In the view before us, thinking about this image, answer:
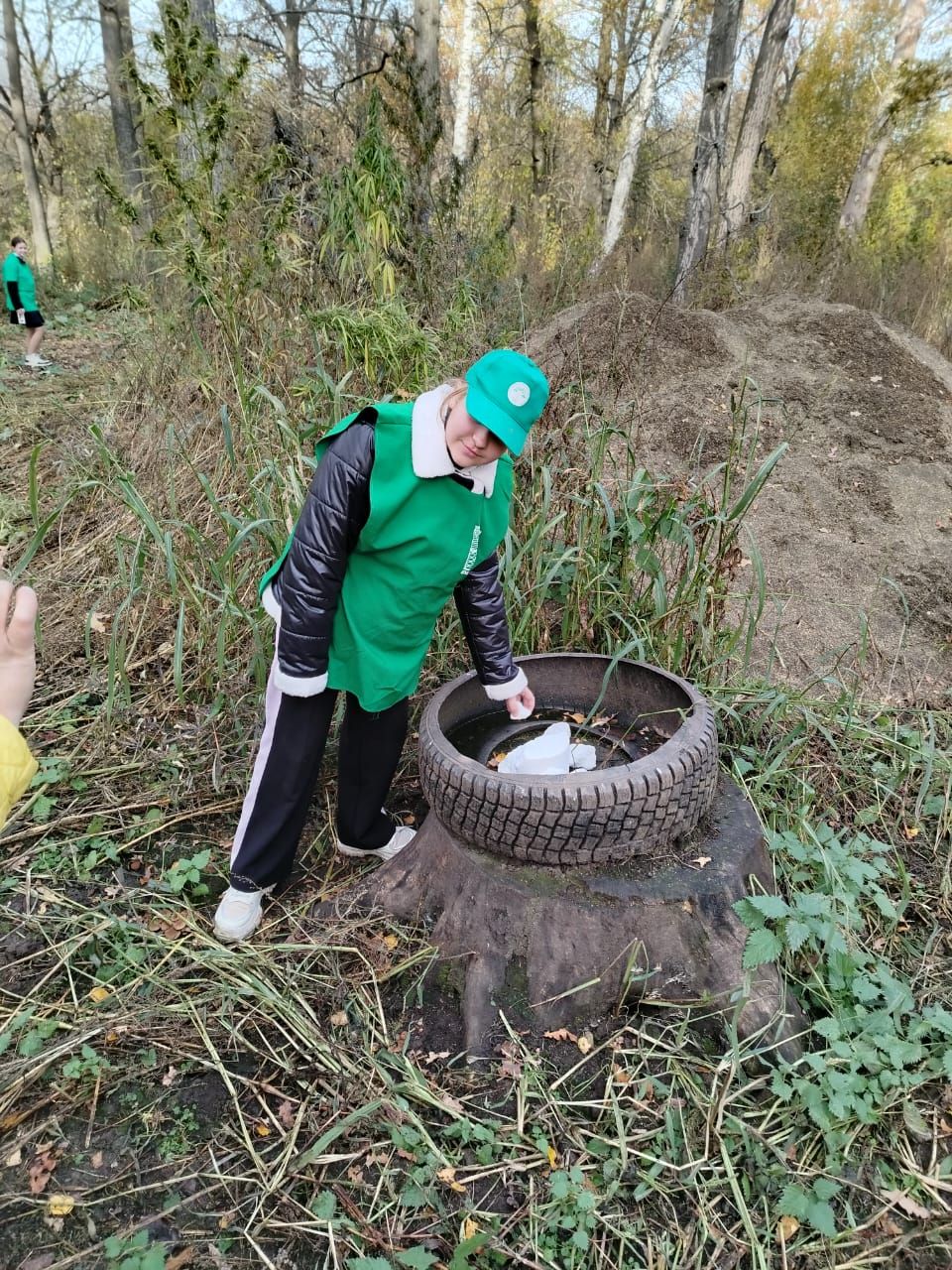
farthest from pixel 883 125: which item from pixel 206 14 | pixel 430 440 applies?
pixel 430 440

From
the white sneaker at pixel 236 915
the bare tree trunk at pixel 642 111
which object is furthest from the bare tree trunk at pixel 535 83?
the white sneaker at pixel 236 915

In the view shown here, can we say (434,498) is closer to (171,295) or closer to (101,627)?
(101,627)

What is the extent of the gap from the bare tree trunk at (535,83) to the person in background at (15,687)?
1407cm

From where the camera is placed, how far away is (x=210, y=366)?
11.2 ft

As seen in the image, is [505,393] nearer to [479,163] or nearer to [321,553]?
[321,553]

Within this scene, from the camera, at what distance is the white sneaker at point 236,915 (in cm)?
199

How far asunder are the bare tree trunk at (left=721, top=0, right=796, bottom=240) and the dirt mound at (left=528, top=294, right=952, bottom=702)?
1977mm

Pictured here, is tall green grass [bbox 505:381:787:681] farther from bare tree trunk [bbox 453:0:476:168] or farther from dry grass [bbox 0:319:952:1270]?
bare tree trunk [bbox 453:0:476:168]

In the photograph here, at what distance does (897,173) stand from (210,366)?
16.4 metres

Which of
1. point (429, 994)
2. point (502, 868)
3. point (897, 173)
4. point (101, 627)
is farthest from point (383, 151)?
point (897, 173)

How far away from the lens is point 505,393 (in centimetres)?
158

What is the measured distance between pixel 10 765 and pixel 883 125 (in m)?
15.2

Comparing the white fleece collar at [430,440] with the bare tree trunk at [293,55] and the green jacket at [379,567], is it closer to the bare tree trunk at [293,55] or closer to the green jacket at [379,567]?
the green jacket at [379,567]

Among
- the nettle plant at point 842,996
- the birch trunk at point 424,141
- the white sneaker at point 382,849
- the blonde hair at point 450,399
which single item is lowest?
the white sneaker at point 382,849
